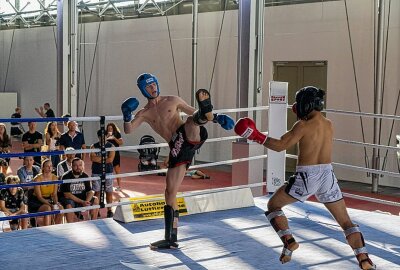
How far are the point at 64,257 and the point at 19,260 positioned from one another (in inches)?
11.2

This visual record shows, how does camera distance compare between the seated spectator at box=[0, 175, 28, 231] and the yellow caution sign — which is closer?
the yellow caution sign

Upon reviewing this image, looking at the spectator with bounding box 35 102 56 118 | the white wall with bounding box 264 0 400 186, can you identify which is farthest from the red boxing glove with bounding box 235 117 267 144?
the spectator with bounding box 35 102 56 118

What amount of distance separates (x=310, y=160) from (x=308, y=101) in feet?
1.15

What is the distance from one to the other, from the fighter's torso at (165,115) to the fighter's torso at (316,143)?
1.08 meters

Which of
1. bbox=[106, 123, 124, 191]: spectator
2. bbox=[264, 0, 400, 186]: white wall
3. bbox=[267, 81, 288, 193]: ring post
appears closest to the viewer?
bbox=[267, 81, 288, 193]: ring post

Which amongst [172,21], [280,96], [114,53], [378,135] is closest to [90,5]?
[114,53]

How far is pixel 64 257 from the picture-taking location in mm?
4070

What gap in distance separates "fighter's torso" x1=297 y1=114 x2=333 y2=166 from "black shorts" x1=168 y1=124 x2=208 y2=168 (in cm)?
93

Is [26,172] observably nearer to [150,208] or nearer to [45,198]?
[45,198]

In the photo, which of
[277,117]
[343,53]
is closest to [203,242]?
[277,117]

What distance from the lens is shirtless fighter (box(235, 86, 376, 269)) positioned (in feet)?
11.9

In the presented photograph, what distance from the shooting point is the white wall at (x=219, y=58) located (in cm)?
1123

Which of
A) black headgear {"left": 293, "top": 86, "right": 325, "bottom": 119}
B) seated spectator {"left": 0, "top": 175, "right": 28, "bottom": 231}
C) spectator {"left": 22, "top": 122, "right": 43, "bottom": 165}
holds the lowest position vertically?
seated spectator {"left": 0, "top": 175, "right": 28, "bottom": 231}

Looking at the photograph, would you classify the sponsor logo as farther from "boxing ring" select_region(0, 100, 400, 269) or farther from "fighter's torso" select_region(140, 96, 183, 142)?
"boxing ring" select_region(0, 100, 400, 269)
